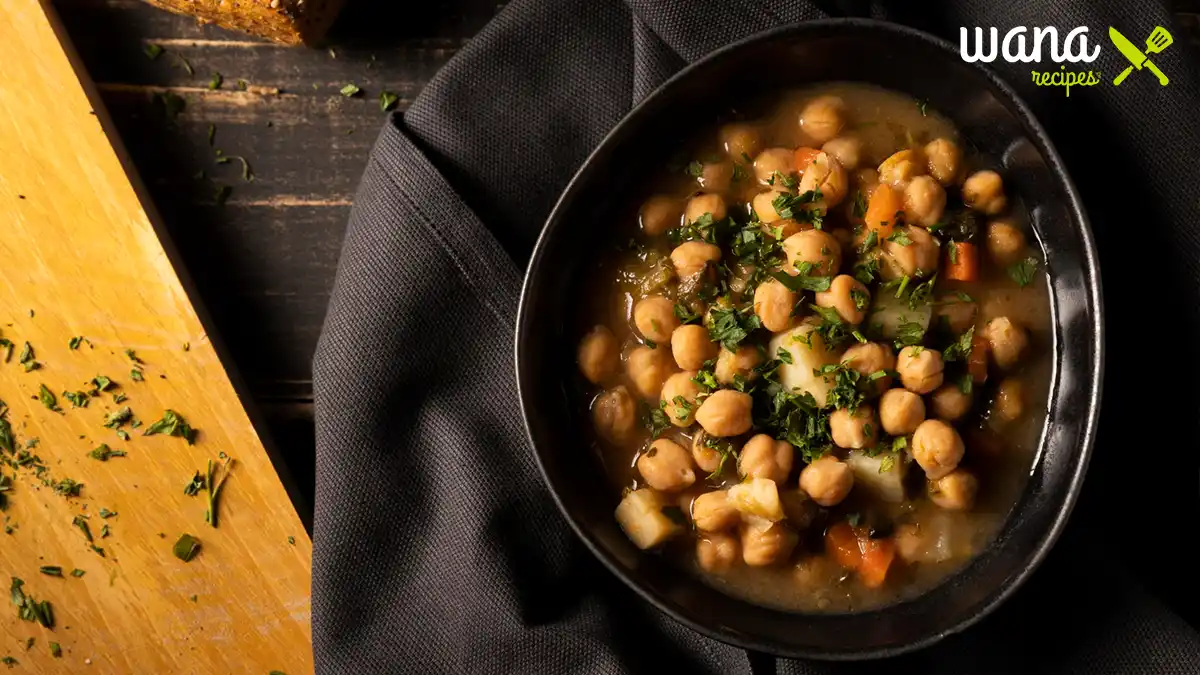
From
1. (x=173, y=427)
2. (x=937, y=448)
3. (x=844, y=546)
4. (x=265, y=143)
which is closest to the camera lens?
(x=937, y=448)

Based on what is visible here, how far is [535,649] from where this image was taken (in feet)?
10.5

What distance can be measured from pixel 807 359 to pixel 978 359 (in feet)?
1.34

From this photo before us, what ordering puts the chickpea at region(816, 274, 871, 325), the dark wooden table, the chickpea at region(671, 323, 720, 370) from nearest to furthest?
1. the chickpea at region(816, 274, 871, 325)
2. the chickpea at region(671, 323, 720, 370)
3. the dark wooden table

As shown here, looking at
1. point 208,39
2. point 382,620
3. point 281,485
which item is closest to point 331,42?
point 208,39

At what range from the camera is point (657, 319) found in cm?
302

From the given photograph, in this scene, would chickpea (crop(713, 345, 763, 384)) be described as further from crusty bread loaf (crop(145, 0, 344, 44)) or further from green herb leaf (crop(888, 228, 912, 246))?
crusty bread loaf (crop(145, 0, 344, 44))

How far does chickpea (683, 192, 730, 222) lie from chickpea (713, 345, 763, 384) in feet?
1.12

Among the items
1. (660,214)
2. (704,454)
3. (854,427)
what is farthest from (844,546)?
(660,214)

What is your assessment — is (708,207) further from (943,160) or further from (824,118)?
(943,160)

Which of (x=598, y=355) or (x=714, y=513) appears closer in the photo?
(x=714, y=513)

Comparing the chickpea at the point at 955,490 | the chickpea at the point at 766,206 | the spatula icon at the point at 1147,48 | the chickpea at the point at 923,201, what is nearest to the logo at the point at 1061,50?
the spatula icon at the point at 1147,48

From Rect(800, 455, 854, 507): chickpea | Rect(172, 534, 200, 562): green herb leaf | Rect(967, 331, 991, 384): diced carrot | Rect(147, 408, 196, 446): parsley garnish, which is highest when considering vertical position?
Rect(967, 331, 991, 384): diced carrot

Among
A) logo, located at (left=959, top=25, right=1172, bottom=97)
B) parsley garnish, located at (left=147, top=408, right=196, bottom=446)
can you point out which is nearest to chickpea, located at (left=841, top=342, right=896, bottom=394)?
logo, located at (left=959, top=25, right=1172, bottom=97)

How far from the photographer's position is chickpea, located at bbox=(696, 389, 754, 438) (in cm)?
291
